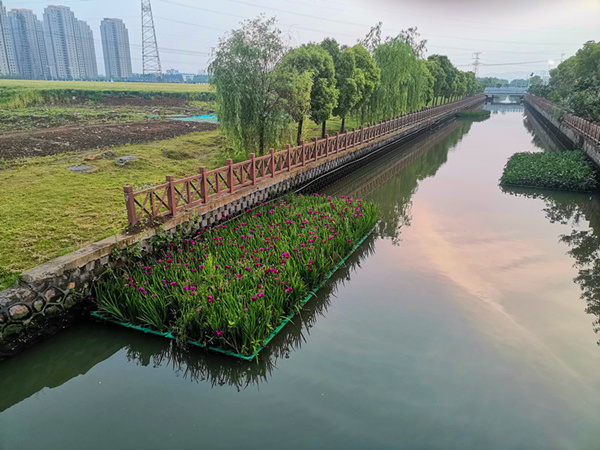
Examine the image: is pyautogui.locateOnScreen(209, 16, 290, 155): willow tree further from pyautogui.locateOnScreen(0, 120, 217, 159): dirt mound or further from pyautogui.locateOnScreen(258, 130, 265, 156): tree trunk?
pyautogui.locateOnScreen(0, 120, 217, 159): dirt mound

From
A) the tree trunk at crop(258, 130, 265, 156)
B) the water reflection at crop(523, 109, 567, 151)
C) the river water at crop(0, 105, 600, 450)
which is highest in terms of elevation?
the tree trunk at crop(258, 130, 265, 156)

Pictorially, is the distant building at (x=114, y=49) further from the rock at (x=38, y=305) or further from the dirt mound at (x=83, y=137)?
the rock at (x=38, y=305)

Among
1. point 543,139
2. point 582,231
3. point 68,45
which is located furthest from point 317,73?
point 68,45

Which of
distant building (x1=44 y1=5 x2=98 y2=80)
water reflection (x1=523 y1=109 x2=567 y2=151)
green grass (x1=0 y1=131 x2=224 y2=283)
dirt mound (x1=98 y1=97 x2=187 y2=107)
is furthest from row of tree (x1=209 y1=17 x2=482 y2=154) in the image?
distant building (x1=44 y1=5 x2=98 y2=80)

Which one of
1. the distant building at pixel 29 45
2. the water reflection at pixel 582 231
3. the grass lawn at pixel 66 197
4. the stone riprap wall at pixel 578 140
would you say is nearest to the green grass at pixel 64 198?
the grass lawn at pixel 66 197

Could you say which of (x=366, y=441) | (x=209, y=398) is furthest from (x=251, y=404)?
(x=366, y=441)
